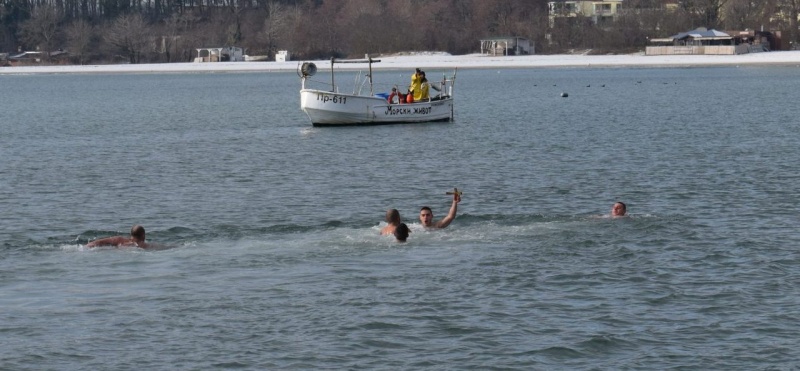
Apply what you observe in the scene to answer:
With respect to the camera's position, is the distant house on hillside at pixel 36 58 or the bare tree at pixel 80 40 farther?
the distant house on hillside at pixel 36 58

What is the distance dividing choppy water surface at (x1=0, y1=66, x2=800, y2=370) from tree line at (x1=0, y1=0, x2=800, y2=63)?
343ft

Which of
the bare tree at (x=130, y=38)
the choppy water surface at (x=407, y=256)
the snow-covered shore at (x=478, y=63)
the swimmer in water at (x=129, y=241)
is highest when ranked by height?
the bare tree at (x=130, y=38)

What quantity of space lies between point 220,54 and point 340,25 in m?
15.6

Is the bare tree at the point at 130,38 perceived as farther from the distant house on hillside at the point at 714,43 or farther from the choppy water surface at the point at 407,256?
the choppy water surface at the point at 407,256

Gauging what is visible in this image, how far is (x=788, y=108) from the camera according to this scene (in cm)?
5884

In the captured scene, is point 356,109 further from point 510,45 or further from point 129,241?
point 510,45

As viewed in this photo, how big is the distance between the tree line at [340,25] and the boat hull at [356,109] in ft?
309

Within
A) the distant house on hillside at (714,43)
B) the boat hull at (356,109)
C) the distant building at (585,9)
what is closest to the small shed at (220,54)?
the distant building at (585,9)

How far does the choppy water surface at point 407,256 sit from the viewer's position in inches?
611

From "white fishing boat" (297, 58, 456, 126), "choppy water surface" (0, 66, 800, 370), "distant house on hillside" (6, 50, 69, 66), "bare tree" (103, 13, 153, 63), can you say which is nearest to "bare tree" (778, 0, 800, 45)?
"bare tree" (103, 13, 153, 63)

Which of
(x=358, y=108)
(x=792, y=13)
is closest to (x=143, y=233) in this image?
(x=358, y=108)

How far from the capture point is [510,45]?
148250 millimetres

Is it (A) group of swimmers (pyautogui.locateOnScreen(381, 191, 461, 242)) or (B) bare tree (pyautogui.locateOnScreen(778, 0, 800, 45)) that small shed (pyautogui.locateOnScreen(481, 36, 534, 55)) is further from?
(A) group of swimmers (pyautogui.locateOnScreen(381, 191, 461, 242))

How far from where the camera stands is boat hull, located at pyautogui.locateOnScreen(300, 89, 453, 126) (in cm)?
4906
